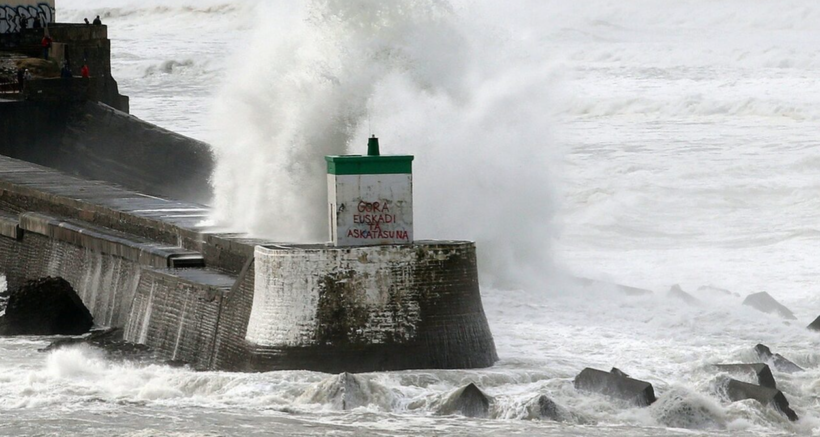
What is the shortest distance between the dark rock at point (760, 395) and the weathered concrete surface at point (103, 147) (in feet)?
45.7

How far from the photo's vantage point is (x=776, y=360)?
10.0 meters

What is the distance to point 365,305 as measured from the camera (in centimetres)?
948

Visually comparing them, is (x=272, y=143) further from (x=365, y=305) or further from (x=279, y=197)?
(x=365, y=305)

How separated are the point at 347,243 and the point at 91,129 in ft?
47.6

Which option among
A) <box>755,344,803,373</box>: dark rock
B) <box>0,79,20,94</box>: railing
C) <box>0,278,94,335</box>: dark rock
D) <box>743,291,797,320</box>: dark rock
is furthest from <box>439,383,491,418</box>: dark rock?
<box>0,79,20,94</box>: railing

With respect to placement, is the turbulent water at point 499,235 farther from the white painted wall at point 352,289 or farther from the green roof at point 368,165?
the green roof at point 368,165

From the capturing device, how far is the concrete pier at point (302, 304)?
9469 millimetres

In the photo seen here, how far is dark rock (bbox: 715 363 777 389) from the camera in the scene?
9219 millimetres

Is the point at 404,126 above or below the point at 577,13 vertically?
below

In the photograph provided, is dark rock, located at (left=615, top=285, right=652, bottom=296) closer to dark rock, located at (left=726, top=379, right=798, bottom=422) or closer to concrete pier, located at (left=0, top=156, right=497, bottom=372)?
concrete pier, located at (left=0, top=156, right=497, bottom=372)

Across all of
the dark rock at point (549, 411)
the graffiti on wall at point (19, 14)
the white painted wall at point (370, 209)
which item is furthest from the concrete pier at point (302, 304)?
the graffiti on wall at point (19, 14)

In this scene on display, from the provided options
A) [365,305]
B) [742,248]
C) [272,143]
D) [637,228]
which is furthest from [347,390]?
[637,228]

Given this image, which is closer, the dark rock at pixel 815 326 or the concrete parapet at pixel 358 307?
the concrete parapet at pixel 358 307

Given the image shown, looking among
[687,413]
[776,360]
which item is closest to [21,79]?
[776,360]
